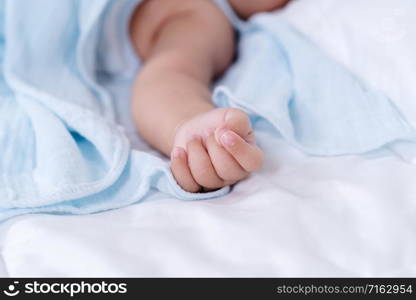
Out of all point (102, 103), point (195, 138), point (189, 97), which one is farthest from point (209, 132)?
point (102, 103)

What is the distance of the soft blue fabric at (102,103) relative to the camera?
0.75 m

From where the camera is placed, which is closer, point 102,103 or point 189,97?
point 189,97

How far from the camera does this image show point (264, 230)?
642mm

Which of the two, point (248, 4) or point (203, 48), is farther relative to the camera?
point (248, 4)

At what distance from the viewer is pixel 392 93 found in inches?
33.3

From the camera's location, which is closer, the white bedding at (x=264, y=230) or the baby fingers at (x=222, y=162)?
the white bedding at (x=264, y=230)

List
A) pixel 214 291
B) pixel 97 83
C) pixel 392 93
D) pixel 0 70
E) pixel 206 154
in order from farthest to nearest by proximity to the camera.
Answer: pixel 97 83 < pixel 0 70 < pixel 392 93 < pixel 206 154 < pixel 214 291

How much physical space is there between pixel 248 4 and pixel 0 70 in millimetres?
503

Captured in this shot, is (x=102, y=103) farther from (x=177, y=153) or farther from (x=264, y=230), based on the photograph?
(x=264, y=230)

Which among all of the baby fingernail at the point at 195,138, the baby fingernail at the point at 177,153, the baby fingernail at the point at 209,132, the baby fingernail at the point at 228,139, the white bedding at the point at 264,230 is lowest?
the white bedding at the point at 264,230

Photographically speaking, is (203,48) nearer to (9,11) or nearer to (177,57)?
(177,57)

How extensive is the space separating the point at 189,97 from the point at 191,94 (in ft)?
0.04

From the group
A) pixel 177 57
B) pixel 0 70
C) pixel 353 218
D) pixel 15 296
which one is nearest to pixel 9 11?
pixel 0 70

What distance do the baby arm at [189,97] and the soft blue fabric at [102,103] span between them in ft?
0.10
